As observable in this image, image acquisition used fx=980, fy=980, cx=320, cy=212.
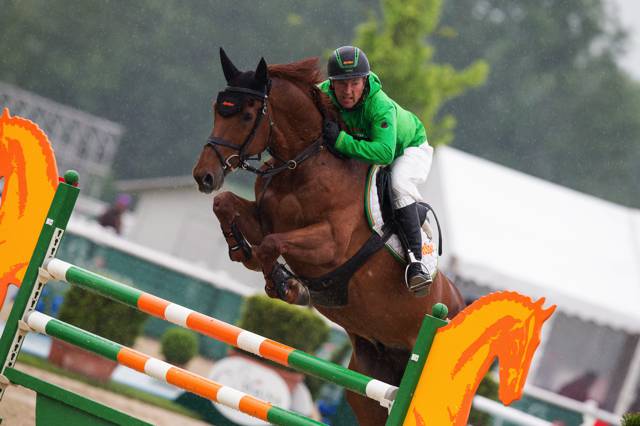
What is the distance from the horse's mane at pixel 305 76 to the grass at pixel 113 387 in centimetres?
456

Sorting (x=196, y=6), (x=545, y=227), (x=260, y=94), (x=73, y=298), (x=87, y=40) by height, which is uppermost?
(x=196, y=6)

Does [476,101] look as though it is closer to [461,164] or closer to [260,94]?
[461,164]

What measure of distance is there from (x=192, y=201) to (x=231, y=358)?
16.8 meters

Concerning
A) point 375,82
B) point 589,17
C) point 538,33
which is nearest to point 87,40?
point 538,33

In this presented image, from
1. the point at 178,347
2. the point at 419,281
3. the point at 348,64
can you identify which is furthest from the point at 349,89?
the point at 178,347

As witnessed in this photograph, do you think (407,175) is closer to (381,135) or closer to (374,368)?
(381,135)

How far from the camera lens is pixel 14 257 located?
458 cm

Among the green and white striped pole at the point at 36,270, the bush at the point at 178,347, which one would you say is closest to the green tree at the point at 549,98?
the bush at the point at 178,347

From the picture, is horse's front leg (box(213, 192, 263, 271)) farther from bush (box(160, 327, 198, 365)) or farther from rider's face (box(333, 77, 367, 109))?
bush (box(160, 327, 198, 365))

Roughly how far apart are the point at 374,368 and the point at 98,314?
4749 mm

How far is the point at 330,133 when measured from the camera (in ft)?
16.1

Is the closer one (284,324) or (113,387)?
(113,387)

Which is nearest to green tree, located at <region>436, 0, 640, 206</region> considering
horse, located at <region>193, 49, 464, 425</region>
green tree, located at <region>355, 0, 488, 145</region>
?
green tree, located at <region>355, 0, 488, 145</region>

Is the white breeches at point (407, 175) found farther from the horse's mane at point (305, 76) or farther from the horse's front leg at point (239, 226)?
Result: the horse's front leg at point (239, 226)
